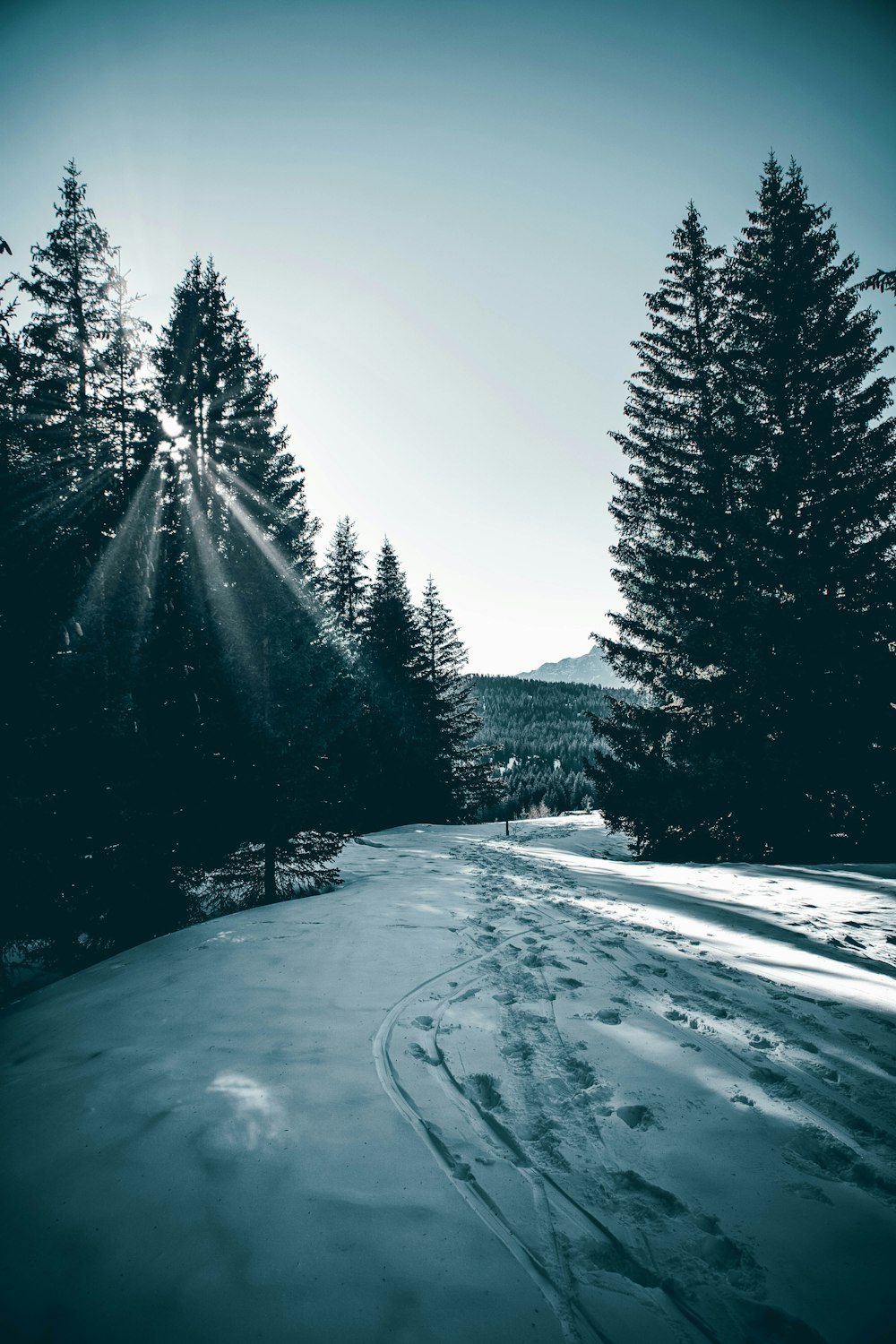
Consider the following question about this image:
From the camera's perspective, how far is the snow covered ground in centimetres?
195

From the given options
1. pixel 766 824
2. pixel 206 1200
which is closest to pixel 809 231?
pixel 766 824

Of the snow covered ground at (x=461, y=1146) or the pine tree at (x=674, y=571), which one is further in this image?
the pine tree at (x=674, y=571)

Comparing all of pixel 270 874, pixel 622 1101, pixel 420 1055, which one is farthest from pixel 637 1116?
pixel 270 874

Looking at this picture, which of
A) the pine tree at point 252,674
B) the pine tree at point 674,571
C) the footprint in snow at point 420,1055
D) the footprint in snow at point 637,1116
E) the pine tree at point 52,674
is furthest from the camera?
the pine tree at point 674,571

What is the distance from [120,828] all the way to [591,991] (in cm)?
604

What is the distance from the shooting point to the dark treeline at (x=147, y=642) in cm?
588

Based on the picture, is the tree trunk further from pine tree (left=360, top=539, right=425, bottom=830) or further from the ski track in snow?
pine tree (left=360, top=539, right=425, bottom=830)

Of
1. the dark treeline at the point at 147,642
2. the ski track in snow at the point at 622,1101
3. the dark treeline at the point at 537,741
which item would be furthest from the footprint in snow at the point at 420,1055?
the dark treeline at the point at 537,741

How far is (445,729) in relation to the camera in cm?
2464

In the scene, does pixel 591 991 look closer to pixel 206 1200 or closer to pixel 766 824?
pixel 206 1200

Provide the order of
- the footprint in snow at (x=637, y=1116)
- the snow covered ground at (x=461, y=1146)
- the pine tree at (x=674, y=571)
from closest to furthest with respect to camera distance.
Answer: the snow covered ground at (x=461, y=1146)
the footprint in snow at (x=637, y=1116)
the pine tree at (x=674, y=571)

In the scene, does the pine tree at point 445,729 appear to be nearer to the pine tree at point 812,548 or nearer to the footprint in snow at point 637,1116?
the pine tree at point 812,548

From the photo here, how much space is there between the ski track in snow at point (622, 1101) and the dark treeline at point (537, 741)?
6.40 m

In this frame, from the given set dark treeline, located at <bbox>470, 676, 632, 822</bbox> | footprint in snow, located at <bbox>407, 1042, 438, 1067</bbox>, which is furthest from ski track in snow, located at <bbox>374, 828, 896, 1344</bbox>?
dark treeline, located at <bbox>470, 676, 632, 822</bbox>
